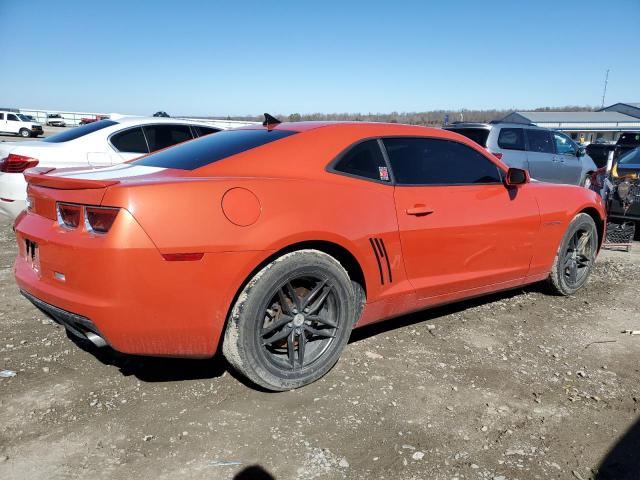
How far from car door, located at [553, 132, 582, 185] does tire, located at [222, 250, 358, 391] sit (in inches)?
350

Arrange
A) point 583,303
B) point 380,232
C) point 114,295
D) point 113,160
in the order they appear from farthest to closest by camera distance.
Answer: point 113,160, point 583,303, point 380,232, point 114,295

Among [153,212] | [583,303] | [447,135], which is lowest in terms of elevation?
[583,303]

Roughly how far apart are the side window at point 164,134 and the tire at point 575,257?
4.95m

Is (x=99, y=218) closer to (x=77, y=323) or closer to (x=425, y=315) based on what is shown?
(x=77, y=323)

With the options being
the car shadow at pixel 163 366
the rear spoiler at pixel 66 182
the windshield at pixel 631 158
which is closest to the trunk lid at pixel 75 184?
the rear spoiler at pixel 66 182

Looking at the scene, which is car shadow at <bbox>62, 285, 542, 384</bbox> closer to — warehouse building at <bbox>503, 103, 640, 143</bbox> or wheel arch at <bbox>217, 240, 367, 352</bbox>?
wheel arch at <bbox>217, 240, 367, 352</bbox>

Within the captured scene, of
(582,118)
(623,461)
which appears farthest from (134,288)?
(582,118)

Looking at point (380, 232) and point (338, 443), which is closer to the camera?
point (338, 443)

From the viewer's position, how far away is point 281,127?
11.2 feet

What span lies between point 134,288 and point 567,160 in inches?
406

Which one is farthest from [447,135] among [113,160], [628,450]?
[113,160]

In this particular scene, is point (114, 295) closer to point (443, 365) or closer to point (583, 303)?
point (443, 365)

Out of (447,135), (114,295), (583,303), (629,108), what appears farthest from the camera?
(629,108)

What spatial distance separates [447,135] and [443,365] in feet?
5.46
